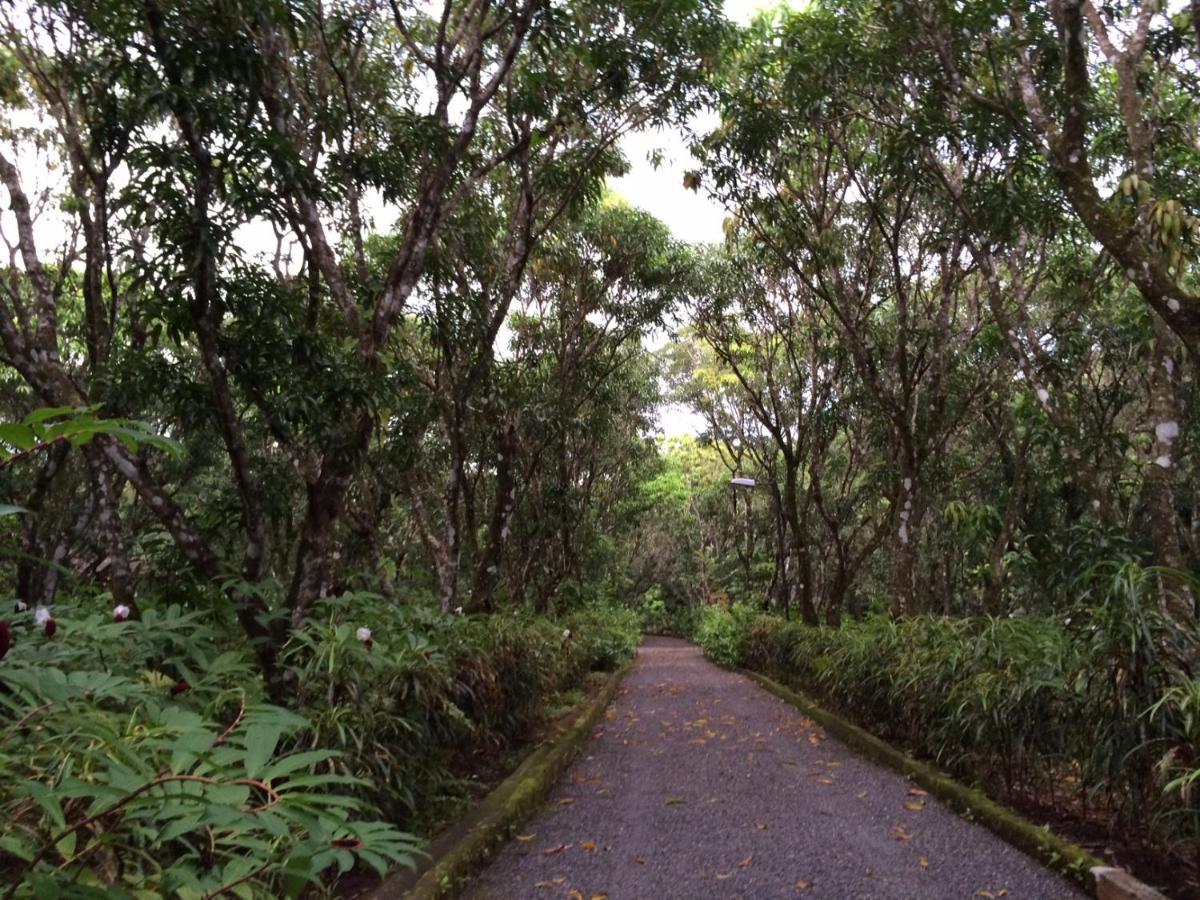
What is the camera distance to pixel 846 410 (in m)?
13.1

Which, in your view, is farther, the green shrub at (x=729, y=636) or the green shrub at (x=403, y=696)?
the green shrub at (x=729, y=636)

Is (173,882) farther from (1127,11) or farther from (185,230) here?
(1127,11)

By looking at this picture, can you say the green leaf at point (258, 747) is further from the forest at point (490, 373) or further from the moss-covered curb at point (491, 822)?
the moss-covered curb at point (491, 822)

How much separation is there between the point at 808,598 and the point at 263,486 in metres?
9.01

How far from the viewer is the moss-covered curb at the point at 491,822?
11.5 feet

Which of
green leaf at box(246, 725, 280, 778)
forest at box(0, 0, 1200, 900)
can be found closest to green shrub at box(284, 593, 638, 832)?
forest at box(0, 0, 1200, 900)

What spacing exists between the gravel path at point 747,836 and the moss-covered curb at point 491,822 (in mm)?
107

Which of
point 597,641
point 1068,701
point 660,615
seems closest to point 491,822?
point 1068,701

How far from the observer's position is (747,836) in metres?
4.68

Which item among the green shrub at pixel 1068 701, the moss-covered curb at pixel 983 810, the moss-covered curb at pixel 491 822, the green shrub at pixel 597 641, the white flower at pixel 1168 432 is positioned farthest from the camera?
the green shrub at pixel 597 641

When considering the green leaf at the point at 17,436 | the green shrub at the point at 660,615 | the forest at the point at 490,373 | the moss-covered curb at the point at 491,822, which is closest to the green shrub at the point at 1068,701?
the forest at the point at 490,373

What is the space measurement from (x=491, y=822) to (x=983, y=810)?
2845 millimetres

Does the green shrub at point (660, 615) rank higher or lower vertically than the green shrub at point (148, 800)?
lower

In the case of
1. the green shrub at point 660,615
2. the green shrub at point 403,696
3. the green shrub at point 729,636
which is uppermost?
the green shrub at point 403,696
